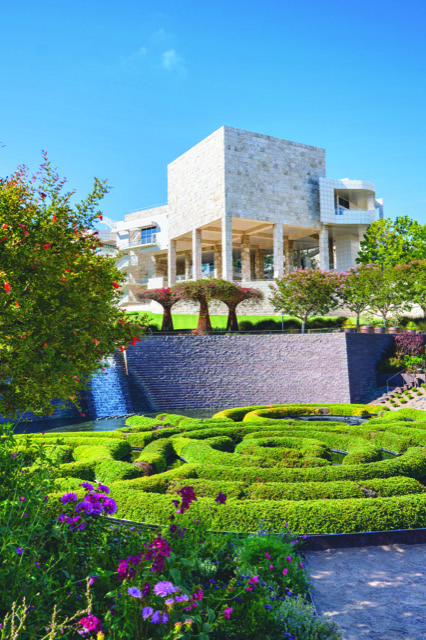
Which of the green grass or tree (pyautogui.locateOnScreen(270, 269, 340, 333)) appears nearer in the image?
tree (pyautogui.locateOnScreen(270, 269, 340, 333))

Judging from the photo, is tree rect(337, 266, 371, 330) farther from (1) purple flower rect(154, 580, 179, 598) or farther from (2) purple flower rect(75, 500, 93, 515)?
(1) purple flower rect(154, 580, 179, 598)

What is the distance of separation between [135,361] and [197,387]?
4156 mm

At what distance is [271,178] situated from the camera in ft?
158

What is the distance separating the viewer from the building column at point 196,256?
164 ft

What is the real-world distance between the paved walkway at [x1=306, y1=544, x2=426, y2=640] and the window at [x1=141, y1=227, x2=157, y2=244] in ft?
185

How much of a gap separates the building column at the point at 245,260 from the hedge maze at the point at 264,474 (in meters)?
37.0

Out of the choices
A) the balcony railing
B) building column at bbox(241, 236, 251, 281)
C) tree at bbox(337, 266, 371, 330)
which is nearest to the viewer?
tree at bbox(337, 266, 371, 330)

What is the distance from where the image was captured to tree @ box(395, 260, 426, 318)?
118 ft

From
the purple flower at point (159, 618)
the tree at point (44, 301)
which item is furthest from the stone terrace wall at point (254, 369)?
the purple flower at point (159, 618)

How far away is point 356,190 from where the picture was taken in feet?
174

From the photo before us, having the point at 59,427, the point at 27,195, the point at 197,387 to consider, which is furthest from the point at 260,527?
the point at 197,387

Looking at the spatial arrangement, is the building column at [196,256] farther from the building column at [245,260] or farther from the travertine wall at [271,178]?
the travertine wall at [271,178]

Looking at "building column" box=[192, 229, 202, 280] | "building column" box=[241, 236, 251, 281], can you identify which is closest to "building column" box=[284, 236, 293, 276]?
"building column" box=[241, 236, 251, 281]

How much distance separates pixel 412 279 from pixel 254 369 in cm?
1587
